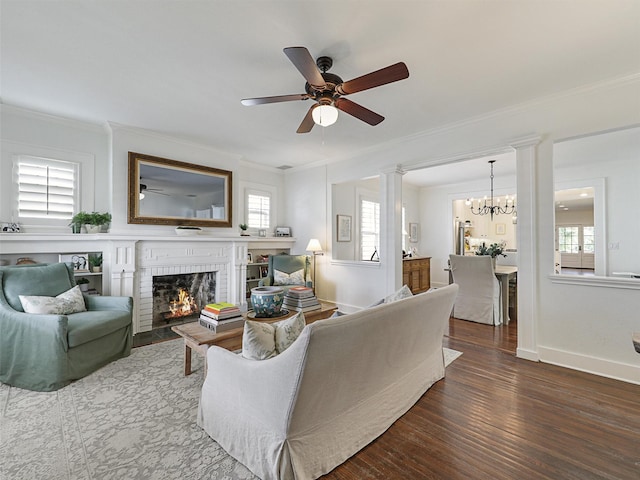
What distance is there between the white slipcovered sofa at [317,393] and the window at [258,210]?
3.80 meters

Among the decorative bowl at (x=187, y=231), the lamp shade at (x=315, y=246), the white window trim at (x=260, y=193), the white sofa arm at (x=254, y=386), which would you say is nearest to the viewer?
the white sofa arm at (x=254, y=386)

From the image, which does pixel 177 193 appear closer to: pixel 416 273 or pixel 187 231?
pixel 187 231

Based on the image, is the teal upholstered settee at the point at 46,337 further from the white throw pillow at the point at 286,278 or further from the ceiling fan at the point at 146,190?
the white throw pillow at the point at 286,278

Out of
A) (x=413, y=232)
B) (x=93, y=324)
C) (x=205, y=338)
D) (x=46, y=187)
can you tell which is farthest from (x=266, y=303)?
(x=413, y=232)

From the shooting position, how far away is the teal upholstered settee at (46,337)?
2416 millimetres

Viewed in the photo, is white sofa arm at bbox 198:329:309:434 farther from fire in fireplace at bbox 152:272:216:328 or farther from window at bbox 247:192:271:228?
window at bbox 247:192:271:228

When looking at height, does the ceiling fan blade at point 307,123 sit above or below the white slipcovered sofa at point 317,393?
above

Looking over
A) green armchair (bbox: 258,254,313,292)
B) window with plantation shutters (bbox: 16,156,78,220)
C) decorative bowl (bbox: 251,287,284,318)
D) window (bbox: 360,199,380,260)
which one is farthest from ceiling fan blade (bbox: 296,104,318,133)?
window (bbox: 360,199,380,260)

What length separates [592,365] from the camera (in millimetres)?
2754

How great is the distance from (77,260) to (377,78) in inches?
155

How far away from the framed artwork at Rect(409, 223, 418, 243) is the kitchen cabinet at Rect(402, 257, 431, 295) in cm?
75

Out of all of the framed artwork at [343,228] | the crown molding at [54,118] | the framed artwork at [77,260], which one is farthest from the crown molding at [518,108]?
the framed artwork at [77,260]

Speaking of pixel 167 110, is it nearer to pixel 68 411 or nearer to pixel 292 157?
pixel 292 157

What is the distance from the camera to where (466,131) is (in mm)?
3562
